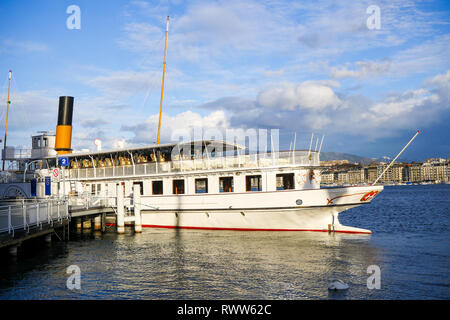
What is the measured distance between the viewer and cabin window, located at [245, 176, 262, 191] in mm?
25953

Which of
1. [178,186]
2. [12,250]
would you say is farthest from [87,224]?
[12,250]

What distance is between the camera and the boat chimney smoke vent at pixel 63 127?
3678cm

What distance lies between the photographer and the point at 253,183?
Result: 27.4 meters

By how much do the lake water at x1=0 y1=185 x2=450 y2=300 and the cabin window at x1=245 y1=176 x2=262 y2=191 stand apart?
10.8 ft

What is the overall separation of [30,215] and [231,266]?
1006cm

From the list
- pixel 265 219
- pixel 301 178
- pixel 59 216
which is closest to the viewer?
pixel 59 216

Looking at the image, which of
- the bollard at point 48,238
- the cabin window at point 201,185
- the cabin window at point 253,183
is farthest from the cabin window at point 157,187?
the bollard at point 48,238

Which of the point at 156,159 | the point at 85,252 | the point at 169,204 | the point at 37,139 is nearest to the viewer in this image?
the point at 85,252

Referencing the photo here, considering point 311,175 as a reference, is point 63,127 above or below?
above

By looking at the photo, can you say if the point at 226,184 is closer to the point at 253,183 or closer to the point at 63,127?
the point at 253,183

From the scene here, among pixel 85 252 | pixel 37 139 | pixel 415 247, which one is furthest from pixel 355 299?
pixel 37 139
